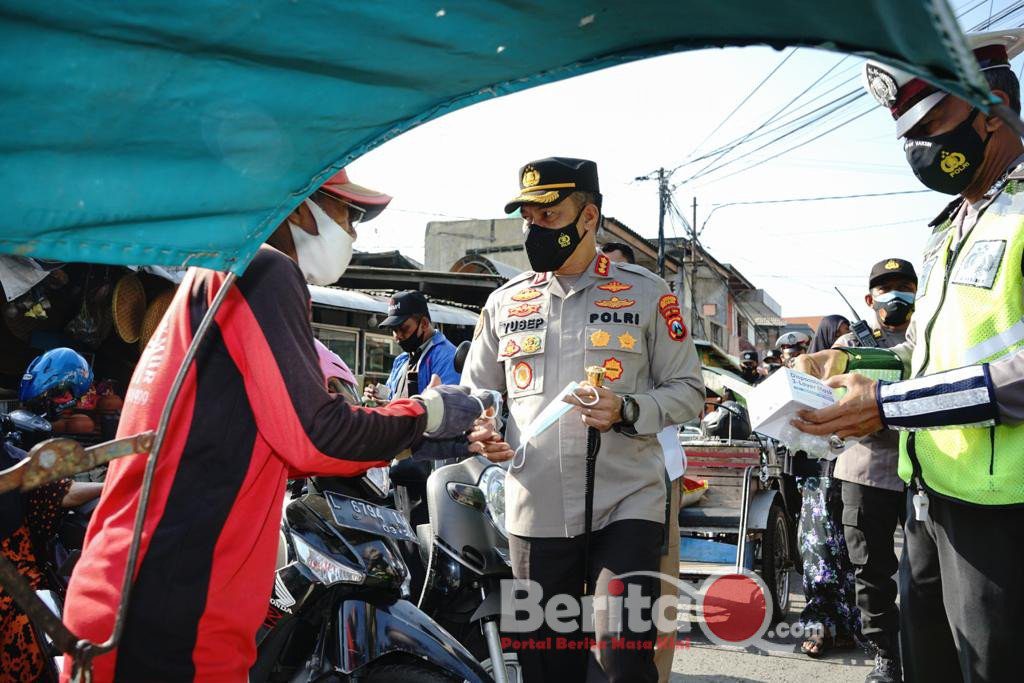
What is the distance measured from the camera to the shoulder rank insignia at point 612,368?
2924 millimetres

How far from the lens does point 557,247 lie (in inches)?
120

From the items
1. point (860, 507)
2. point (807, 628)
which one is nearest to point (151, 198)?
point (860, 507)

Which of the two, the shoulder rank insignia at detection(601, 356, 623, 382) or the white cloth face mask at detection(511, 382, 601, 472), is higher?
the shoulder rank insignia at detection(601, 356, 623, 382)

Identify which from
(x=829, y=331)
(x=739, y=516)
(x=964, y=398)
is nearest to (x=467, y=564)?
(x=964, y=398)

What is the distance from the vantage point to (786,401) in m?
2.01

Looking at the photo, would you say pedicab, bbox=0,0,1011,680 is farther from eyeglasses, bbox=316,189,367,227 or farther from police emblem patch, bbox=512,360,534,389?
police emblem patch, bbox=512,360,534,389

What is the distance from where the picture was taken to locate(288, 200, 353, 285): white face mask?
2.02 m

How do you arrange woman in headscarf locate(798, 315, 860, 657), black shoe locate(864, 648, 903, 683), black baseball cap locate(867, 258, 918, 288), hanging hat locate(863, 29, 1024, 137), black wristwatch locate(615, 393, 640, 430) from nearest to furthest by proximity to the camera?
hanging hat locate(863, 29, 1024, 137) → black wristwatch locate(615, 393, 640, 430) → black shoe locate(864, 648, 903, 683) → black baseball cap locate(867, 258, 918, 288) → woman in headscarf locate(798, 315, 860, 657)

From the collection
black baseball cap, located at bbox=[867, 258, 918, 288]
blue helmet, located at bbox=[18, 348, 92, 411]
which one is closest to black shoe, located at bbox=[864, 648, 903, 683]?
black baseball cap, located at bbox=[867, 258, 918, 288]

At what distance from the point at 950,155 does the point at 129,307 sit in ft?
20.7

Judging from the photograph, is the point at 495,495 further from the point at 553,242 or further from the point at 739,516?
the point at 739,516

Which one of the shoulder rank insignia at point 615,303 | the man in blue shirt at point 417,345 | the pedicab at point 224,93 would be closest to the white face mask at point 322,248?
the pedicab at point 224,93

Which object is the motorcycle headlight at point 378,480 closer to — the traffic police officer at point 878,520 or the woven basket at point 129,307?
the traffic police officer at point 878,520

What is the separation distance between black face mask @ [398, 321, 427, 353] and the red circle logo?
2940 millimetres
